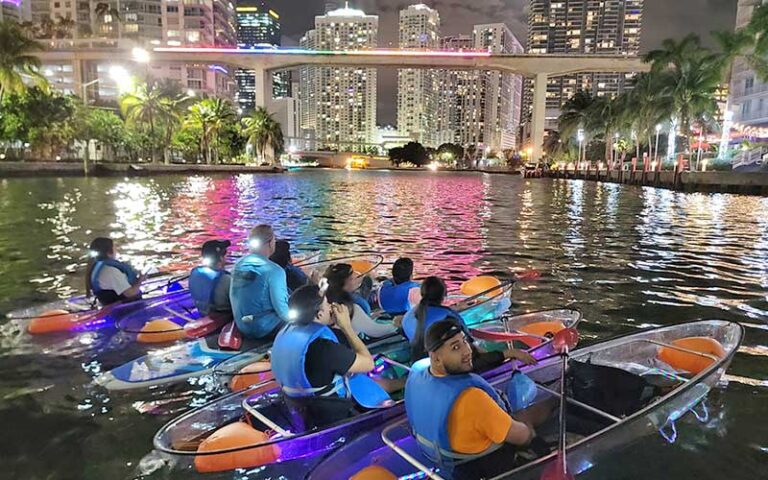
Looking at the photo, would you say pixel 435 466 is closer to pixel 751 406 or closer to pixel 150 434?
pixel 150 434

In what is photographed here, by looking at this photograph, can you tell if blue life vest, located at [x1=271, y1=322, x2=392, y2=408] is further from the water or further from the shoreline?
the shoreline

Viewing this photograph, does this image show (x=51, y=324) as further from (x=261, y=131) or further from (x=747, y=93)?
(x=261, y=131)

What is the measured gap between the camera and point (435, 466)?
4590 mm

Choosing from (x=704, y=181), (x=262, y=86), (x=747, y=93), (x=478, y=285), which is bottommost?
(x=478, y=285)

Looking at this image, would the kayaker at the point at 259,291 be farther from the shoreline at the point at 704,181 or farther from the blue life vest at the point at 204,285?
the shoreline at the point at 704,181

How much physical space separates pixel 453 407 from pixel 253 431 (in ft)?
7.13

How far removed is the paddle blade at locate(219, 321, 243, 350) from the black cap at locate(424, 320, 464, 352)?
15.1 ft

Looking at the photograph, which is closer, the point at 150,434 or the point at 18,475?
the point at 18,475

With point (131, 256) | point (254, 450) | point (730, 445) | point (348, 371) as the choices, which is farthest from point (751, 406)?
point (131, 256)

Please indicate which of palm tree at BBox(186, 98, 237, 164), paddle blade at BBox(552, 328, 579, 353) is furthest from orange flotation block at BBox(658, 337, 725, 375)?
palm tree at BBox(186, 98, 237, 164)

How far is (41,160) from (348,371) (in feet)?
234

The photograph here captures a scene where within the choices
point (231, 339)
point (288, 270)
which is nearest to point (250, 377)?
point (231, 339)

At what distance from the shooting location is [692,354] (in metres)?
6.80

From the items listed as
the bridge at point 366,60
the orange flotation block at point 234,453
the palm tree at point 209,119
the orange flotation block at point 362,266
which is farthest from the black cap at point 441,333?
the bridge at point 366,60
